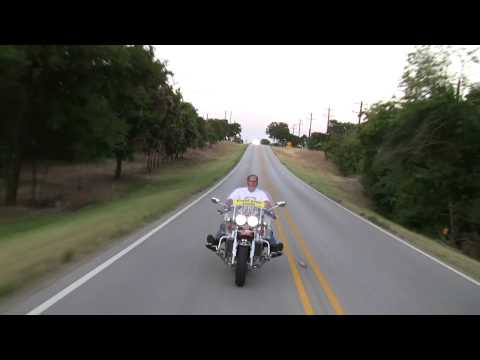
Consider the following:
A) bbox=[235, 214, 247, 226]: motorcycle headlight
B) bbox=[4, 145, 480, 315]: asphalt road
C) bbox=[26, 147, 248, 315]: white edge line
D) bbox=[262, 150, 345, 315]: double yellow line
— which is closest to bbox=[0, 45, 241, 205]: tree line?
bbox=[26, 147, 248, 315]: white edge line

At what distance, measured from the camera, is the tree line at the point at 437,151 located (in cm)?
2381

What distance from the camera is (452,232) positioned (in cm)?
3009

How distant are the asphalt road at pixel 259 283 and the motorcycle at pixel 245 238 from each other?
0.33 m

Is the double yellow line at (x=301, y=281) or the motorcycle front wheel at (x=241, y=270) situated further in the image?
the motorcycle front wheel at (x=241, y=270)

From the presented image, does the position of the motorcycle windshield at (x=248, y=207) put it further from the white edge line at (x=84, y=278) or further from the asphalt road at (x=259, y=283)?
the white edge line at (x=84, y=278)

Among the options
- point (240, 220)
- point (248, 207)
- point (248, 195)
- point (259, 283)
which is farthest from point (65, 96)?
point (259, 283)

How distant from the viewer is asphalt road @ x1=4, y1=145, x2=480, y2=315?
21.9 feet

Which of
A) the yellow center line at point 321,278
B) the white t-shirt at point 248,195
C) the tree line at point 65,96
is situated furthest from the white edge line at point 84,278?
the tree line at point 65,96

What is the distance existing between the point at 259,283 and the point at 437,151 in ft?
65.6

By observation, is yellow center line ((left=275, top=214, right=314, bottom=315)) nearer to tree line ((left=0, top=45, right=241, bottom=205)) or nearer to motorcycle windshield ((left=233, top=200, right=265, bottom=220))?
motorcycle windshield ((left=233, top=200, right=265, bottom=220))

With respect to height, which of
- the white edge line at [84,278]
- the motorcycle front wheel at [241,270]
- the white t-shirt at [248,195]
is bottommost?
the white edge line at [84,278]

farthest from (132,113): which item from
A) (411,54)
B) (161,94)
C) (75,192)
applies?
(411,54)

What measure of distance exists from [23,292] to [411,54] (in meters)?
24.1
